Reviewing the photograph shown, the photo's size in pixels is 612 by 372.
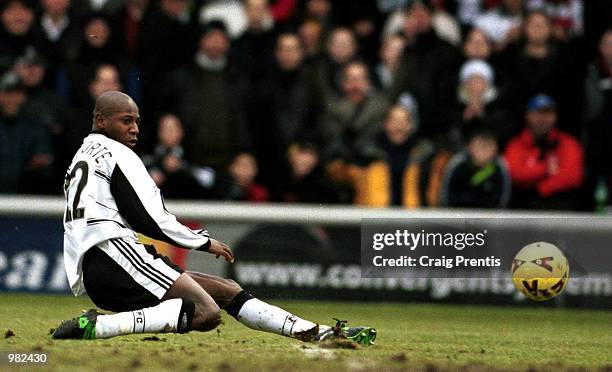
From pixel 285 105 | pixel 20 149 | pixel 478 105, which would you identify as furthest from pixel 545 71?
pixel 20 149

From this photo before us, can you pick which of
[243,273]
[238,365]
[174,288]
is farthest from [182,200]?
[238,365]

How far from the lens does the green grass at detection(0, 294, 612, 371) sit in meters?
7.70

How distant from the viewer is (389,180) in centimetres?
1393

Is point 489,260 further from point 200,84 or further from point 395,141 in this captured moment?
point 200,84

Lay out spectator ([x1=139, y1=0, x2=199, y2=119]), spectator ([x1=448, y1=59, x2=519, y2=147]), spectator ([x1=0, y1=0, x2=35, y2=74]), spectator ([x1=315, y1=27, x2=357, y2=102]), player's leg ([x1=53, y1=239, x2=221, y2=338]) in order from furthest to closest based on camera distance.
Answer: spectator ([x1=139, y1=0, x2=199, y2=119]) → spectator ([x1=315, y1=27, x2=357, y2=102]) → spectator ([x1=0, y1=0, x2=35, y2=74]) → spectator ([x1=448, y1=59, x2=519, y2=147]) → player's leg ([x1=53, y1=239, x2=221, y2=338])

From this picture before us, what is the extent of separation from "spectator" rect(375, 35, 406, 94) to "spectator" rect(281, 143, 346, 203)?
1.38m

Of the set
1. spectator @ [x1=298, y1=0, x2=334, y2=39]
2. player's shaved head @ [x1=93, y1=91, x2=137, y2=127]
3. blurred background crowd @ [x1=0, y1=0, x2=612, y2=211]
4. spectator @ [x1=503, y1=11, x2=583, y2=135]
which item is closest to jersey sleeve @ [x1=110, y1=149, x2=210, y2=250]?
player's shaved head @ [x1=93, y1=91, x2=137, y2=127]

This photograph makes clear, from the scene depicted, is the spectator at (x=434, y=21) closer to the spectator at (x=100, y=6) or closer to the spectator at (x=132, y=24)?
the spectator at (x=132, y=24)

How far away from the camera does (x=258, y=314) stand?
27.8 feet

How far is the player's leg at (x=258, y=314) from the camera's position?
8.47 meters

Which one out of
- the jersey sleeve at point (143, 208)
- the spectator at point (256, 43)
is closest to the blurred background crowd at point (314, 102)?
the spectator at point (256, 43)

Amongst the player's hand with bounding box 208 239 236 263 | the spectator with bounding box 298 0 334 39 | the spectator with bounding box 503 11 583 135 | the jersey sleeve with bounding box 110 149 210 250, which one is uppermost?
the spectator with bounding box 298 0 334 39

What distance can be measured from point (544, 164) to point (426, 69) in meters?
1.84

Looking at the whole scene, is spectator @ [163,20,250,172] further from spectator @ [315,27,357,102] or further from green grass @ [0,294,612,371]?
green grass @ [0,294,612,371]
